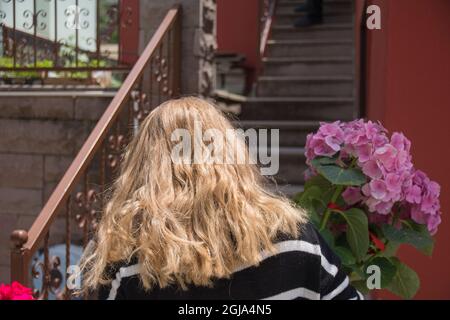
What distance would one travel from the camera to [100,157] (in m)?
4.73

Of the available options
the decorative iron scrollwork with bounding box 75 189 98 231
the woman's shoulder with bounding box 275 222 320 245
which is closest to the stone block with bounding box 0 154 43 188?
the decorative iron scrollwork with bounding box 75 189 98 231

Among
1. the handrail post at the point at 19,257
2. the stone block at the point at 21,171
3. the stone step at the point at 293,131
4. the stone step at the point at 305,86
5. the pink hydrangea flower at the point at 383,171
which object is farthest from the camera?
the stone step at the point at 305,86

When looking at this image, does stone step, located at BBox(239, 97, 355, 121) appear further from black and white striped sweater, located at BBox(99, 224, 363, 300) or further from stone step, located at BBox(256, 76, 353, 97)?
black and white striped sweater, located at BBox(99, 224, 363, 300)

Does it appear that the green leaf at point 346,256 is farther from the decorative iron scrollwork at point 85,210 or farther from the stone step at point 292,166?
the stone step at point 292,166

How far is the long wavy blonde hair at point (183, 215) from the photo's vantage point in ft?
4.71

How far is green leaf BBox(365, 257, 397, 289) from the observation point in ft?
7.57

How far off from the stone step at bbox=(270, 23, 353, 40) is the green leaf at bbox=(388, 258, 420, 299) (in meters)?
5.42

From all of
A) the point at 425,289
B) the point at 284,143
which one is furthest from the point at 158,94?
the point at 425,289

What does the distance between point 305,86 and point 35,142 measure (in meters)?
2.94

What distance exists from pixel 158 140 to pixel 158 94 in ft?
12.0

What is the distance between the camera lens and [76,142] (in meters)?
5.00

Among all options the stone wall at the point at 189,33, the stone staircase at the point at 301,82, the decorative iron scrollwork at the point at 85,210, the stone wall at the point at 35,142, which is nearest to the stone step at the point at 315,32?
the stone staircase at the point at 301,82

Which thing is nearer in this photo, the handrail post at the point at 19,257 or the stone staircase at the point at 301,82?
the handrail post at the point at 19,257

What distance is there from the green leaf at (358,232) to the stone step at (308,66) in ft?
15.8
